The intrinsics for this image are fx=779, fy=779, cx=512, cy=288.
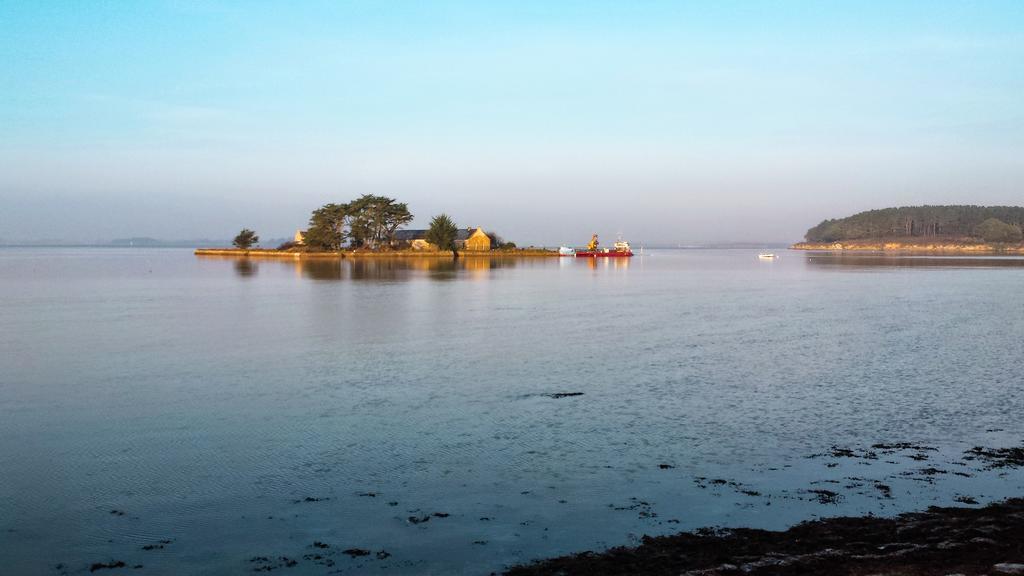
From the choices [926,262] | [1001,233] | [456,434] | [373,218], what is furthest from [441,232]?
[1001,233]

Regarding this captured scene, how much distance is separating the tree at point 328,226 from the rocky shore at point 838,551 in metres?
73.3

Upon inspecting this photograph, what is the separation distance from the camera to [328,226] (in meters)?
77.2

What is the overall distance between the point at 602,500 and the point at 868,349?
12281mm

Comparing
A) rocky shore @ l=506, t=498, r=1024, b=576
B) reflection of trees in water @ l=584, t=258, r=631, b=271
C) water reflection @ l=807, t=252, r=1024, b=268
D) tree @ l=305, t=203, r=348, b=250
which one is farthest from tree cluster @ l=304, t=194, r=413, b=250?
rocky shore @ l=506, t=498, r=1024, b=576

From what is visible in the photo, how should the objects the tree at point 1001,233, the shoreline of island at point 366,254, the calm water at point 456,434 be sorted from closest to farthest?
the calm water at point 456,434
the shoreline of island at point 366,254
the tree at point 1001,233

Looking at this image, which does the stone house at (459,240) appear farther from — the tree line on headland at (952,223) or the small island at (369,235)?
the tree line on headland at (952,223)

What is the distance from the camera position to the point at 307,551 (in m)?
6.12

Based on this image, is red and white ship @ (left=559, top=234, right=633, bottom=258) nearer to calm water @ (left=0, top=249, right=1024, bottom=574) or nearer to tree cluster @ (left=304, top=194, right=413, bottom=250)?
tree cluster @ (left=304, top=194, right=413, bottom=250)

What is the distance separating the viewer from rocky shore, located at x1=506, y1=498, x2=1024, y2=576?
5.37 m

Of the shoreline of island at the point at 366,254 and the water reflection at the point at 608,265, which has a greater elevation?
the shoreline of island at the point at 366,254

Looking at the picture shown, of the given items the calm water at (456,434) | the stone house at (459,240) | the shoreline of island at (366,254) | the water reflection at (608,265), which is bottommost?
the calm water at (456,434)

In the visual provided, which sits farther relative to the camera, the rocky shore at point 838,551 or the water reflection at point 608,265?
the water reflection at point 608,265

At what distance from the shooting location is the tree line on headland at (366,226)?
77000 mm

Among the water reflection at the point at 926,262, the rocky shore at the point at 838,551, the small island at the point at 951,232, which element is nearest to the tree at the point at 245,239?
the water reflection at the point at 926,262
